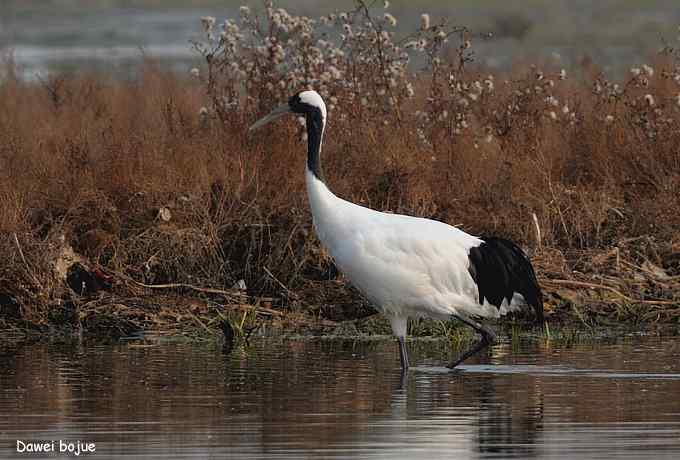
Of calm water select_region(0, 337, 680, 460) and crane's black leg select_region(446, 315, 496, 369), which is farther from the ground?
crane's black leg select_region(446, 315, 496, 369)

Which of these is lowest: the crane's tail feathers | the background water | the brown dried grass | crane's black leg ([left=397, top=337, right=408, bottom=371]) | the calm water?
the calm water

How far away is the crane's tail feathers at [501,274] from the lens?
10398mm

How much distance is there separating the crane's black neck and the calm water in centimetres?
116

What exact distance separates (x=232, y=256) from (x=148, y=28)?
34049 millimetres

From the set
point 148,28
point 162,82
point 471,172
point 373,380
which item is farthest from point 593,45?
point 373,380

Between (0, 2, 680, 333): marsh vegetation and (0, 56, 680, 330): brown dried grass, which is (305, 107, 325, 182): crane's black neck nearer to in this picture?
(0, 2, 680, 333): marsh vegetation

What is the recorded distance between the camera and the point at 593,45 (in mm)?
39250

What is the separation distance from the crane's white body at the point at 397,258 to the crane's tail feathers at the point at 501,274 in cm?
6

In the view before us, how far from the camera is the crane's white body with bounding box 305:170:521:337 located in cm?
1005

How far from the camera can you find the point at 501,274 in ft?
34.1

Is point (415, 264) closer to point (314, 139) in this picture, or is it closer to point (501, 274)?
point (501, 274)

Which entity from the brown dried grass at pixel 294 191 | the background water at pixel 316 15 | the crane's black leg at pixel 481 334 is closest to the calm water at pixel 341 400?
the crane's black leg at pixel 481 334

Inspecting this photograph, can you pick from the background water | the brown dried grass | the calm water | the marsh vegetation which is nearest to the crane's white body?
the calm water

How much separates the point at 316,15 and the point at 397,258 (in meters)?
37.3
